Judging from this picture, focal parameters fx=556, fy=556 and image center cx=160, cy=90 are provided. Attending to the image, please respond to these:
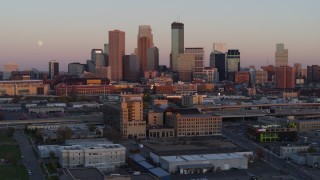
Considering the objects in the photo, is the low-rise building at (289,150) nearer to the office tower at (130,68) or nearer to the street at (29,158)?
the street at (29,158)

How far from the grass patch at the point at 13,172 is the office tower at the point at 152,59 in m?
54.6

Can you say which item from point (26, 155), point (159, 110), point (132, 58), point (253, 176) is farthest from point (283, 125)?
point (132, 58)

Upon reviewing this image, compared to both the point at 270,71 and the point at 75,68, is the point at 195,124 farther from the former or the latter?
the point at 75,68

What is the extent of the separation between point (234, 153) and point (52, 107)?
16.5 metres

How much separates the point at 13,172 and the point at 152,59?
55614 millimetres

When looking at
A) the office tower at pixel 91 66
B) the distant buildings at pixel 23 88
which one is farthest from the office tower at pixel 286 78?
the office tower at pixel 91 66

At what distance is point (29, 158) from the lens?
1593 cm

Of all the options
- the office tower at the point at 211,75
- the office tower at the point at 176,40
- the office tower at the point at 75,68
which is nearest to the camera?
the office tower at the point at 211,75

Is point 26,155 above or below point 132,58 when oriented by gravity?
below

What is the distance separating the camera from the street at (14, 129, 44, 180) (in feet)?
44.8

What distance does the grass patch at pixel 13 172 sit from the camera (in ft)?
43.2

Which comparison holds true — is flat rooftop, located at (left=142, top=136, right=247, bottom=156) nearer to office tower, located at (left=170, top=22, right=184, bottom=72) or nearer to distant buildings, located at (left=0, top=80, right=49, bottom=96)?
distant buildings, located at (left=0, top=80, right=49, bottom=96)

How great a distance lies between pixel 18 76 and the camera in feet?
162

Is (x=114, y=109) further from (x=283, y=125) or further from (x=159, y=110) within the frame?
(x=283, y=125)
